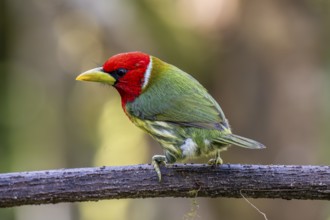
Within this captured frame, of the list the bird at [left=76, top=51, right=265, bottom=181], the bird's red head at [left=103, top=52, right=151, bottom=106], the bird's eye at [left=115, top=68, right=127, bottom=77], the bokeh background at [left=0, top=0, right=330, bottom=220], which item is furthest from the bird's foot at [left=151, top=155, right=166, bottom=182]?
the bokeh background at [left=0, top=0, right=330, bottom=220]

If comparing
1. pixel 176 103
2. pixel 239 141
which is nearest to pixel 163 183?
pixel 239 141

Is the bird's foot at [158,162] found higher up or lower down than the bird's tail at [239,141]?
lower down

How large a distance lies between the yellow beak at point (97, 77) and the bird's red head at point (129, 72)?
23 millimetres

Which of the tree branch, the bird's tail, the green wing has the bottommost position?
the tree branch

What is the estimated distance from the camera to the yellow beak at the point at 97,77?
3680mm

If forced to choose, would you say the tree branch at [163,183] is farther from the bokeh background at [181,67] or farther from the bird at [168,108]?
the bokeh background at [181,67]

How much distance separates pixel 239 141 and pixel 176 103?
0.48 m

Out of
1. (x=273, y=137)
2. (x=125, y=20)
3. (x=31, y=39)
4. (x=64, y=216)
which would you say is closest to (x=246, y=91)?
(x=273, y=137)

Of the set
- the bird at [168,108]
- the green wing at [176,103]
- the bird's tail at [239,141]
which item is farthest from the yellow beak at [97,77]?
the bird's tail at [239,141]

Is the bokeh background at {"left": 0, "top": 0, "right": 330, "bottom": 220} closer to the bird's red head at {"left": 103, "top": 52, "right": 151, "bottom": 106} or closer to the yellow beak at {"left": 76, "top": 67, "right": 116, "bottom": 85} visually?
the bird's red head at {"left": 103, "top": 52, "right": 151, "bottom": 106}

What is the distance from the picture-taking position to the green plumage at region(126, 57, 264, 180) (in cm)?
349

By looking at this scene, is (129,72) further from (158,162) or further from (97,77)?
(158,162)

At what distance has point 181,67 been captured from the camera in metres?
7.37

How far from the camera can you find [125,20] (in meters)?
7.23
